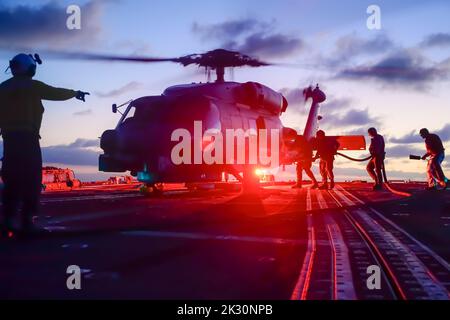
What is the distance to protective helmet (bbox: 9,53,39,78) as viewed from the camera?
23.6 ft

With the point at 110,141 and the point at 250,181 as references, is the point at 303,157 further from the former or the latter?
the point at 110,141

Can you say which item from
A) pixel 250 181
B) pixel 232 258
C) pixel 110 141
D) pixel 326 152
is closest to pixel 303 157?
pixel 326 152

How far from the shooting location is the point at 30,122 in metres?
7.14

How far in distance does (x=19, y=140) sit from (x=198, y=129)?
32.2 ft

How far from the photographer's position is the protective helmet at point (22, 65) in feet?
23.6

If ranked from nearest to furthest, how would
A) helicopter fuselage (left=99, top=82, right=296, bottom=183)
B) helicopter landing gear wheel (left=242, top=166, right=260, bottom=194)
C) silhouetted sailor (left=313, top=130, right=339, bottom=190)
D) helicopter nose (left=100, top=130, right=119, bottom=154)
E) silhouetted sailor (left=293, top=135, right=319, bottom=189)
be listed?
helicopter fuselage (left=99, top=82, right=296, bottom=183), helicopter nose (left=100, top=130, right=119, bottom=154), helicopter landing gear wheel (left=242, top=166, right=260, bottom=194), silhouetted sailor (left=313, top=130, right=339, bottom=190), silhouetted sailor (left=293, top=135, right=319, bottom=189)

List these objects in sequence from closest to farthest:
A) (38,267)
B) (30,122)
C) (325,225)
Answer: (38,267)
(30,122)
(325,225)

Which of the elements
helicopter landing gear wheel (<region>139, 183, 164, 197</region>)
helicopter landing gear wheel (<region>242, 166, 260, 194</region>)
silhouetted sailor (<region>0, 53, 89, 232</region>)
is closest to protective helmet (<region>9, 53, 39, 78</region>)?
silhouetted sailor (<region>0, 53, 89, 232</region>)

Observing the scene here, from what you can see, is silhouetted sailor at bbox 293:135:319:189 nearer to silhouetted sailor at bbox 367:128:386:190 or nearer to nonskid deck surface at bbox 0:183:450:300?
silhouetted sailor at bbox 367:128:386:190

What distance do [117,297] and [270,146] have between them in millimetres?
18493

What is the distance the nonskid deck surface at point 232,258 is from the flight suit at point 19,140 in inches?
24.3

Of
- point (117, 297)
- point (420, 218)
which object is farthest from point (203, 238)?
point (420, 218)

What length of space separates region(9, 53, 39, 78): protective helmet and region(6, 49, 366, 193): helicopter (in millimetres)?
7830
